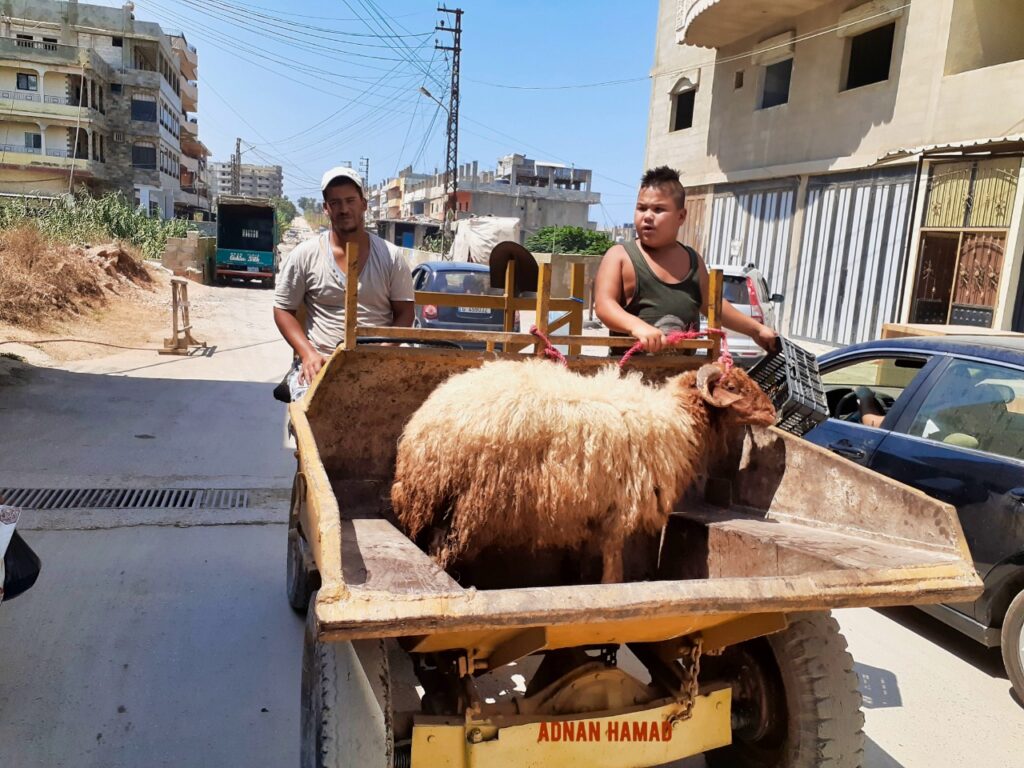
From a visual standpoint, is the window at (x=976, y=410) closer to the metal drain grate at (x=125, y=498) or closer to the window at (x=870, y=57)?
the metal drain grate at (x=125, y=498)

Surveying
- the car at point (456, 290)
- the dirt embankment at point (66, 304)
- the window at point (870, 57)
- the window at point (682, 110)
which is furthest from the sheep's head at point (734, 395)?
the window at point (682, 110)

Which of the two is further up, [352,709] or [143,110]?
[143,110]

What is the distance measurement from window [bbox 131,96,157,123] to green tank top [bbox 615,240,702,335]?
59.4 meters

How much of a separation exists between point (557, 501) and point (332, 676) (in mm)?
867

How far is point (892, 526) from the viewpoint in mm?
2635

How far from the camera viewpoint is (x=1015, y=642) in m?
3.68

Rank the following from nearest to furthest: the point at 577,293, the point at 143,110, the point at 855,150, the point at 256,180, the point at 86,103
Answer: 1. the point at 577,293
2. the point at 855,150
3. the point at 86,103
4. the point at 143,110
5. the point at 256,180

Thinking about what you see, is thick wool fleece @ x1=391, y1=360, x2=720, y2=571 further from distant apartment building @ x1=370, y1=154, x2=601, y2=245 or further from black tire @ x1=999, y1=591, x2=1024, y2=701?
distant apartment building @ x1=370, y1=154, x2=601, y2=245

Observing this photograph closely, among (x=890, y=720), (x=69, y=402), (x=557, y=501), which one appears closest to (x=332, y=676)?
(x=557, y=501)

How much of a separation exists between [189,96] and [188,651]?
8500 cm

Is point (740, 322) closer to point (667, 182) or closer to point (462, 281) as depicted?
point (667, 182)

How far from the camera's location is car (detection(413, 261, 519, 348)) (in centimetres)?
1066

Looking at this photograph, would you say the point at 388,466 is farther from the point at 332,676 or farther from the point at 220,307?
the point at 220,307

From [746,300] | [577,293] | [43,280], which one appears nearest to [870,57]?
[746,300]
